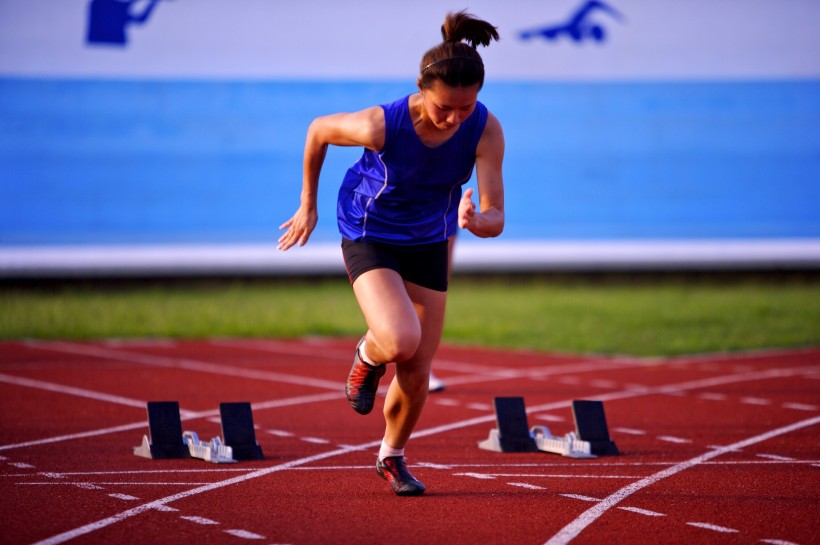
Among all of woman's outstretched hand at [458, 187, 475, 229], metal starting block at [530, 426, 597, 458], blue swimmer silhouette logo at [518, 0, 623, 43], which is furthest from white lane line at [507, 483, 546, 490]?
blue swimmer silhouette logo at [518, 0, 623, 43]

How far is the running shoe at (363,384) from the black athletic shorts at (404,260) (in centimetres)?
37

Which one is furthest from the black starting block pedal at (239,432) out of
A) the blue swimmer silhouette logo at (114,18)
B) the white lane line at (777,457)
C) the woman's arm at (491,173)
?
the blue swimmer silhouette logo at (114,18)

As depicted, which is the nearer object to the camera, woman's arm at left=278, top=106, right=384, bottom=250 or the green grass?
woman's arm at left=278, top=106, right=384, bottom=250

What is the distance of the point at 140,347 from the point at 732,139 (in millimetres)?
12881

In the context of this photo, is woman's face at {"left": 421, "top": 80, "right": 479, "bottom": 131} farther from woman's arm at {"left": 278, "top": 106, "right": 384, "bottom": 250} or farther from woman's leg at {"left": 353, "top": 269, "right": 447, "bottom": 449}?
woman's leg at {"left": 353, "top": 269, "right": 447, "bottom": 449}

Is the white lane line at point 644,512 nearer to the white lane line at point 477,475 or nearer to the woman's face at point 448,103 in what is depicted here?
the white lane line at point 477,475

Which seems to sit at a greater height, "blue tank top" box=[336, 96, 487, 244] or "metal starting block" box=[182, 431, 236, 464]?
"blue tank top" box=[336, 96, 487, 244]

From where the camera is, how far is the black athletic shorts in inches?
200

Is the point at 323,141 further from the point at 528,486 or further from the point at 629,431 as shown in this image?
the point at 629,431

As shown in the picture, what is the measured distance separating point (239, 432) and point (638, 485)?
219 cm

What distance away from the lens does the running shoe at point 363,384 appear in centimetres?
516

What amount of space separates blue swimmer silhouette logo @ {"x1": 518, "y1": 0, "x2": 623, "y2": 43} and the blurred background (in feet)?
0.12

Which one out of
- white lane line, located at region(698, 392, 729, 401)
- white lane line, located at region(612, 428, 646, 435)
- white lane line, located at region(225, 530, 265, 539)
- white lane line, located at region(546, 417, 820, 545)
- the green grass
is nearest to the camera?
white lane line, located at region(225, 530, 265, 539)

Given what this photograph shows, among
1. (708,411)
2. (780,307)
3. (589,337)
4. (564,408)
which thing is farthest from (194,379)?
(780,307)
